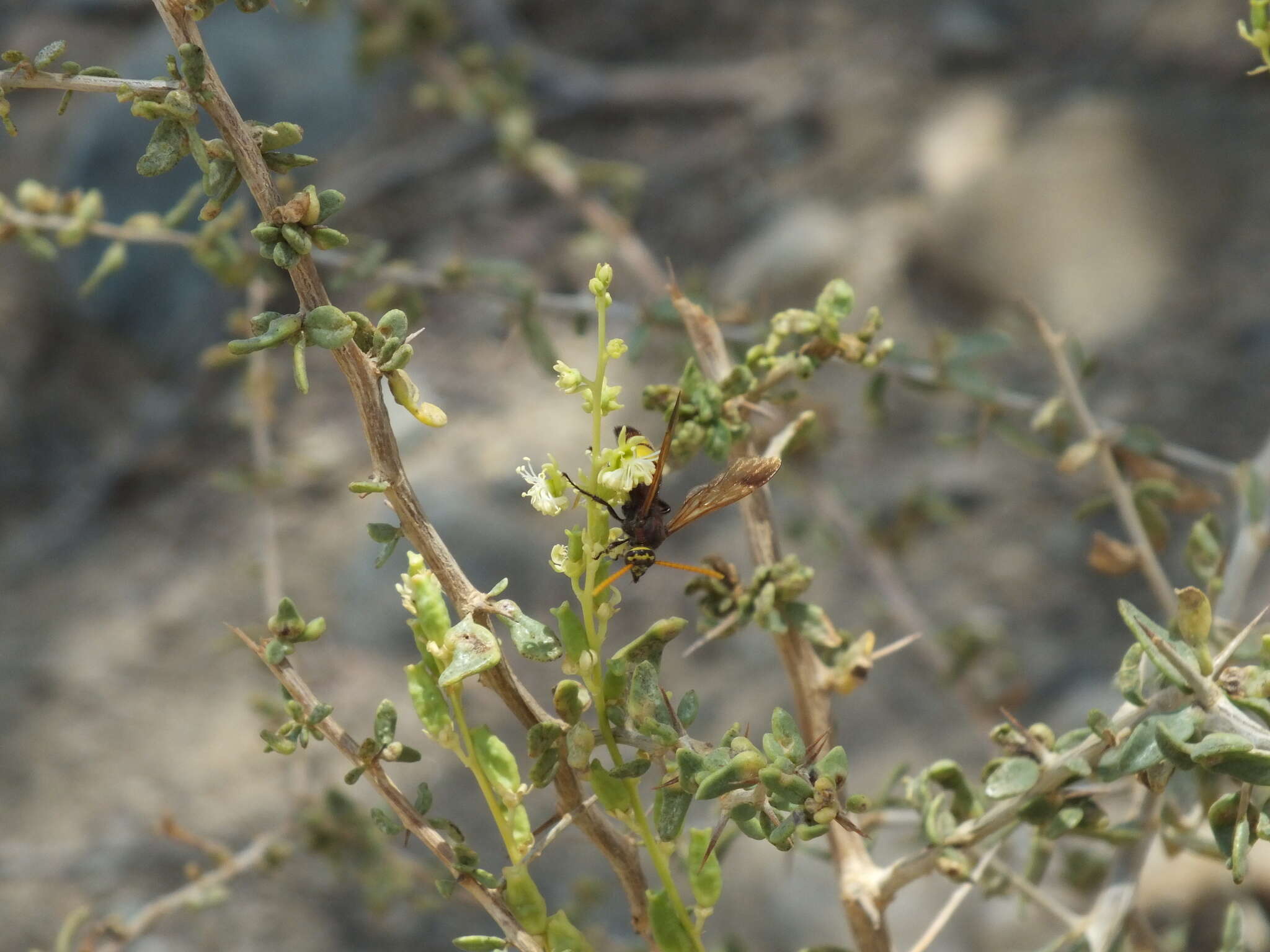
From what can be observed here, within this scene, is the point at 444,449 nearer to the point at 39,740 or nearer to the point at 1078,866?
the point at 39,740

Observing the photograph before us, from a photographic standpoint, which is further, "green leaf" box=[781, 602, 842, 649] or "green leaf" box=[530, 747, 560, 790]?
"green leaf" box=[781, 602, 842, 649]

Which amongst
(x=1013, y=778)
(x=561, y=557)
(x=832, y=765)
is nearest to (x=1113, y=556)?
(x=1013, y=778)

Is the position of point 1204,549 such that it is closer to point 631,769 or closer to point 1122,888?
point 1122,888

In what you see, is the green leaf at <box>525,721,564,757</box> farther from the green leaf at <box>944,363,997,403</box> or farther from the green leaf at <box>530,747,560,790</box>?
the green leaf at <box>944,363,997,403</box>

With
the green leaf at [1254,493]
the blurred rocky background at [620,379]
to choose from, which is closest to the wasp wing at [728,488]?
the green leaf at [1254,493]

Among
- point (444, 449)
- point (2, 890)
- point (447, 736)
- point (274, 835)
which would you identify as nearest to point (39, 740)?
point (2, 890)

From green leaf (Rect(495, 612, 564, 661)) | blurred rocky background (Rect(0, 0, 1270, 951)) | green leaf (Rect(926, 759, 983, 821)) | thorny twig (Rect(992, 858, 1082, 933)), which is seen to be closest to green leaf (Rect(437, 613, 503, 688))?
green leaf (Rect(495, 612, 564, 661))
